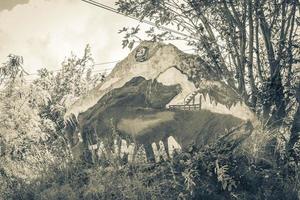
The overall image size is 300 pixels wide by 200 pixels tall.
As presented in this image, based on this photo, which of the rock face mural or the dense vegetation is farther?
the rock face mural

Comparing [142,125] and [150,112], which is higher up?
[150,112]

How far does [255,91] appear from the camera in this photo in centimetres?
726

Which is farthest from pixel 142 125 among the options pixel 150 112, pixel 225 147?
pixel 225 147

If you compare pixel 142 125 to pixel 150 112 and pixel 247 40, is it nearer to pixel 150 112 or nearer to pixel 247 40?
pixel 150 112

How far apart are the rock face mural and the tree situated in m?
0.36

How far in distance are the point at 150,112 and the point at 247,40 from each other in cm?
204

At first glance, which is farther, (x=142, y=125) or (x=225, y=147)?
(x=142, y=125)

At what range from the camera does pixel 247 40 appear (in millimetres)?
7910

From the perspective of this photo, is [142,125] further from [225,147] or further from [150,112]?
[225,147]

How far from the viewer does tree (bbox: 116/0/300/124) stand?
7.17m

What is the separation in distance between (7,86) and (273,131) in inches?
323

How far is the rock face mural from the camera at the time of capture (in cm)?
705

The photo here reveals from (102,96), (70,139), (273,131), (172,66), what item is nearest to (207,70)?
(172,66)

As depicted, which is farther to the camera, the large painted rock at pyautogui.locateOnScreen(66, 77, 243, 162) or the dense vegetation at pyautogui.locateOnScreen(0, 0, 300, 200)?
the large painted rock at pyautogui.locateOnScreen(66, 77, 243, 162)
